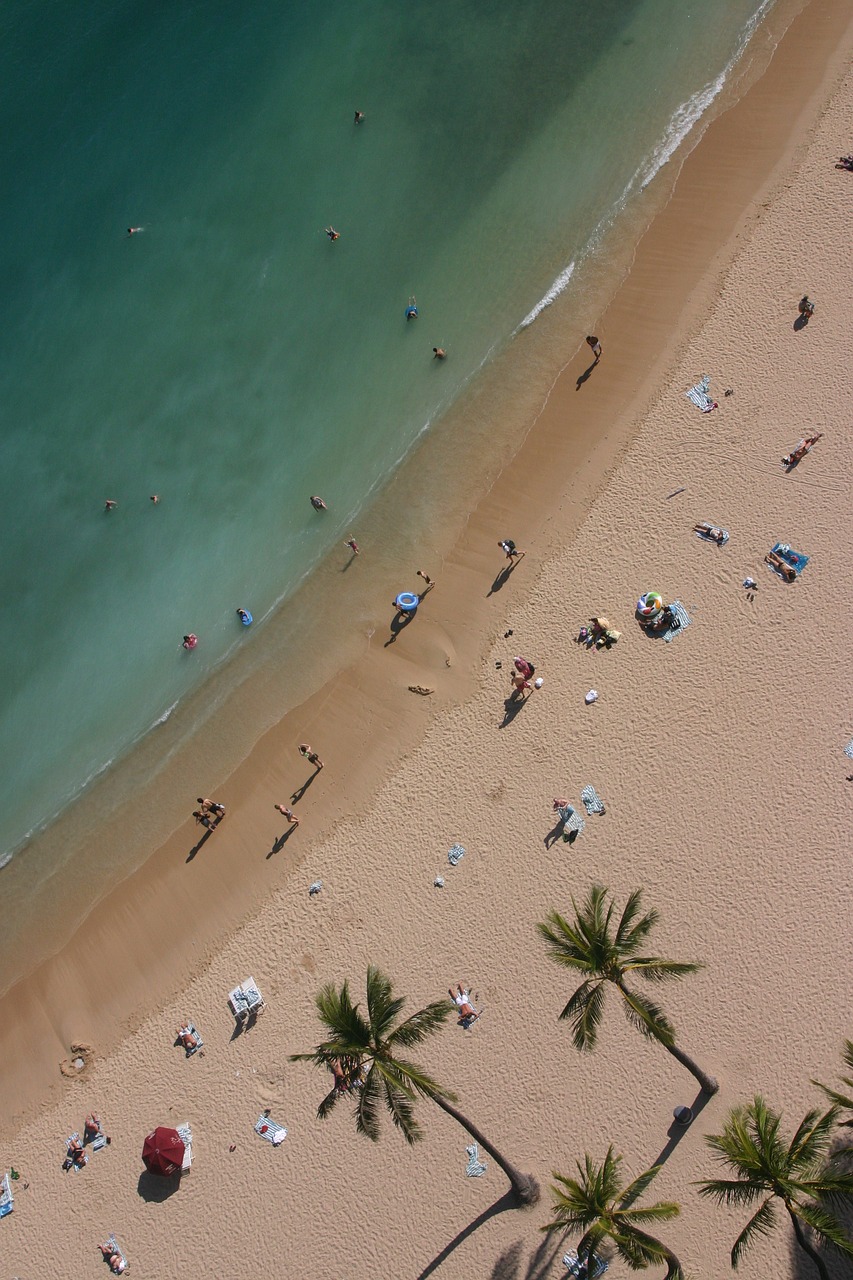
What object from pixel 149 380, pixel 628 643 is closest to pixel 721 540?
pixel 628 643

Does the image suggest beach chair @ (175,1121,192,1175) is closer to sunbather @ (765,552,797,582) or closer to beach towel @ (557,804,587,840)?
beach towel @ (557,804,587,840)

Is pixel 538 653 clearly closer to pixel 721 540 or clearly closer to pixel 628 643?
pixel 628 643

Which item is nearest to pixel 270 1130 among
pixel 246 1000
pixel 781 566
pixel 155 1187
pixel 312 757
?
pixel 246 1000

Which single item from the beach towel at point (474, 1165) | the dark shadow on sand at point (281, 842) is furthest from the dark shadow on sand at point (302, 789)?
A: the beach towel at point (474, 1165)

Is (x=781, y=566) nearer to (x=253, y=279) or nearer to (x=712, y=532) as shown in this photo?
(x=712, y=532)

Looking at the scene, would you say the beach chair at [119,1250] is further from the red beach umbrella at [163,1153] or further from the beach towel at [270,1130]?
the beach towel at [270,1130]

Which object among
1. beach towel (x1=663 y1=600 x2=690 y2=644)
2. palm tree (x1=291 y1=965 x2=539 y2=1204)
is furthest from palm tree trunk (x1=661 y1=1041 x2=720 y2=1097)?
beach towel (x1=663 y1=600 x2=690 y2=644)
